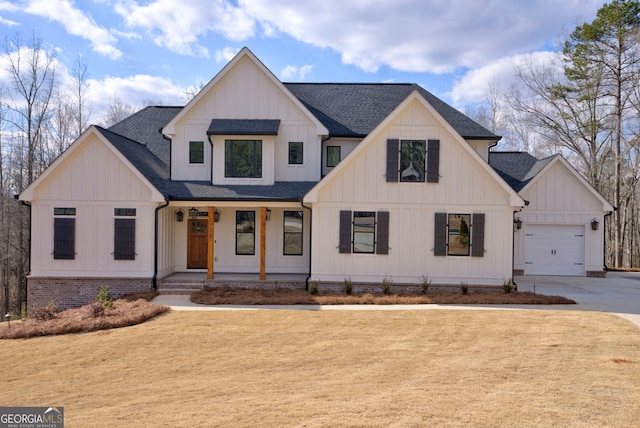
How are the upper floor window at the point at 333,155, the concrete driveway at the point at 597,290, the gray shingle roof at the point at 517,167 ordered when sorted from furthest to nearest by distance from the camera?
1. the gray shingle roof at the point at 517,167
2. the upper floor window at the point at 333,155
3. the concrete driveway at the point at 597,290

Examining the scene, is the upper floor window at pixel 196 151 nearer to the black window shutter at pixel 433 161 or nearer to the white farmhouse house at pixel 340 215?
the white farmhouse house at pixel 340 215

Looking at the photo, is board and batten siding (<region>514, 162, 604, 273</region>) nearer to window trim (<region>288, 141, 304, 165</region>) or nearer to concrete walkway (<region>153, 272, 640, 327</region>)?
concrete walkway (<region>153, 272, 640, 327</region>)

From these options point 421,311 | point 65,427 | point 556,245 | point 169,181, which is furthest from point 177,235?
point 556,245

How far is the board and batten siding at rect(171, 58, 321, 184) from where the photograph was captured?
15672 millimetres

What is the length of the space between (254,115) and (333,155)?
335cm

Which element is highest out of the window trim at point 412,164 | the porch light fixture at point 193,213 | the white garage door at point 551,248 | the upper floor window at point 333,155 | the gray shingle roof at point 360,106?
the gray shingle roof at point 360,106

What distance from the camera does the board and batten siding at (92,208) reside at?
13.6 metres

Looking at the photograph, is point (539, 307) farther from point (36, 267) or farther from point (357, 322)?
point (36, 267)

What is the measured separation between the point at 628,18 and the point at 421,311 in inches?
919

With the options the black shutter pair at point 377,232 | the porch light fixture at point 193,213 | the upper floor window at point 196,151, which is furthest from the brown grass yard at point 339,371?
the upper floor window at point 196,151

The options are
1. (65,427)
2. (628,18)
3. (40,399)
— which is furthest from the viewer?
(628,18)

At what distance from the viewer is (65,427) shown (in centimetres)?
503

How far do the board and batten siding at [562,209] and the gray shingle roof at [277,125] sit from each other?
3.65 meters

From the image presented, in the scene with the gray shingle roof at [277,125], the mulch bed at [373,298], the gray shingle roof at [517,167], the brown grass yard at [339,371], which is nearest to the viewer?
the brown grass yard at [339,371]
